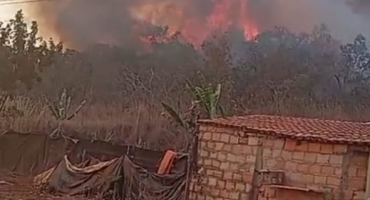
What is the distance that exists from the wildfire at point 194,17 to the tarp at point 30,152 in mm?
6844

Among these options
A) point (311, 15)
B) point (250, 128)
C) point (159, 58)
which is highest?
point (311, 15)

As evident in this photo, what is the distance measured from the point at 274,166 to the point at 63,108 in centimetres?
1105

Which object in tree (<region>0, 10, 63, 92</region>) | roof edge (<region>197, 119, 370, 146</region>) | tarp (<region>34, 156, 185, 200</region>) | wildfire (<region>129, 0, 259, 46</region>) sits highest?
wildfire (<region>129, 0, 259, 46</region>)

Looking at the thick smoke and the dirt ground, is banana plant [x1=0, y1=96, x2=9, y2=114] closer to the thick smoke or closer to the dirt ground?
the thick smoke

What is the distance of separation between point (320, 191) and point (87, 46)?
540 inches

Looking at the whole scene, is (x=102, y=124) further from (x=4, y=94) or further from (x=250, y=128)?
(x=250, y=128)

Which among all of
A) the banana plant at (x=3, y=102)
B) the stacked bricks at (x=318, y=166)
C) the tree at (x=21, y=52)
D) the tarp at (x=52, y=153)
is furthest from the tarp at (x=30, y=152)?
the stacked bricks at (x=318, y=166)

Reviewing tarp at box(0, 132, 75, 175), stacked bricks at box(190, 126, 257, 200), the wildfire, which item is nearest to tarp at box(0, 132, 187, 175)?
tarp at box(0, 132, 75, 175)

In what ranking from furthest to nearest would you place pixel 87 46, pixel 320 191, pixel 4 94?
pixel 87 46, pixel 4 94, pixel 320 191

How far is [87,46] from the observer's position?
819 inches

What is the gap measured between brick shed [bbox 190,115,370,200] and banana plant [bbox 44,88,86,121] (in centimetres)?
922

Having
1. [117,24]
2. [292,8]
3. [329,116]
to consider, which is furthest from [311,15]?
[117,24]

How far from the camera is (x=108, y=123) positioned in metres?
18.5

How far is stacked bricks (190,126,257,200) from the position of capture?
9406 mm
